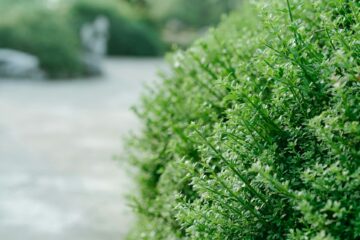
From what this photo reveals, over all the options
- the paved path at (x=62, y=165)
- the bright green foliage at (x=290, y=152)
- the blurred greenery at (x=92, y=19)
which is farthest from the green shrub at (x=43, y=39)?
the bright green foliage at (x=290, y=152)

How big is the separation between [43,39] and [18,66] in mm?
1410

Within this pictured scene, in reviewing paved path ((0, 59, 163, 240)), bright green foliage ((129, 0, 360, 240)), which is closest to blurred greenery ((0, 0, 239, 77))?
paved path ((0, 59, 163, 240))

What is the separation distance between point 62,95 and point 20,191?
6116mm

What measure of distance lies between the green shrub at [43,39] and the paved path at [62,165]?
6.97 feet

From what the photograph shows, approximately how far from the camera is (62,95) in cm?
1107

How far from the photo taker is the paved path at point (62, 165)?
4.42 m

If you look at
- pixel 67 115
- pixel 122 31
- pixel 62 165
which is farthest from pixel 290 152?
pixel 122 31

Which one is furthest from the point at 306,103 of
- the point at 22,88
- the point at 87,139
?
the point at 22,88

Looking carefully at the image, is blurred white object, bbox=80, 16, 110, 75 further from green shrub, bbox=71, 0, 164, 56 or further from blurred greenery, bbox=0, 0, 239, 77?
green shrub, bbox=71, 0, 164, 56

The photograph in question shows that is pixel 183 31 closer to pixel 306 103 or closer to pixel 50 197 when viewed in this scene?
pixel 50 197

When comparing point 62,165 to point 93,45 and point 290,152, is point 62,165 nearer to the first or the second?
point 290,152

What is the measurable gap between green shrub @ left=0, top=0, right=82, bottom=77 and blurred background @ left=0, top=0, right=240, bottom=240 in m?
0.02

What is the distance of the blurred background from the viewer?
4.60 m

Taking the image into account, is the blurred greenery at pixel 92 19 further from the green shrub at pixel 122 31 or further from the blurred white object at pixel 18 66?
the blurred white object at pixel 18 66
